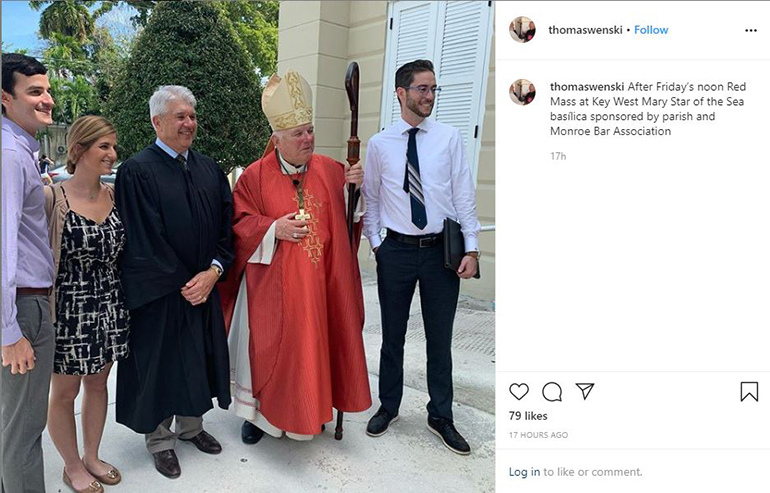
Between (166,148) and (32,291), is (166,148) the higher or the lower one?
the higher one

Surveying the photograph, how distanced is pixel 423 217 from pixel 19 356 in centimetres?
164

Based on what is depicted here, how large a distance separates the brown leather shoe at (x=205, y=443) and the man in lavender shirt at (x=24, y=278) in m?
0.79

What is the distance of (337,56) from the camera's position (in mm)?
6477

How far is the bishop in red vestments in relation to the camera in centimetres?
249

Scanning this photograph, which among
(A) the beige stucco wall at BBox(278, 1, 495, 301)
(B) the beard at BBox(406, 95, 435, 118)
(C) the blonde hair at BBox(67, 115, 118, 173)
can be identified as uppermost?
(A) the beige stucco wall at BBox(278, 1, 495, 301)

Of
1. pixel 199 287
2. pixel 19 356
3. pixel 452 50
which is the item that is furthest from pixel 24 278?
pixel 452 50

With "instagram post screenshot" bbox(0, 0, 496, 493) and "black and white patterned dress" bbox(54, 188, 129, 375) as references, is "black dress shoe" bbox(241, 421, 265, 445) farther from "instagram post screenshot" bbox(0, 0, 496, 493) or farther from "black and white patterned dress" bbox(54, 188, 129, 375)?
"black and white patterned dress" bbox(54, 188, 129, 375)
